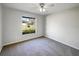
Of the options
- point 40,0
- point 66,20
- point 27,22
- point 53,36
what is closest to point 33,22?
point 27,22

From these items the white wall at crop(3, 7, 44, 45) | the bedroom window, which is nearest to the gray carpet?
the white wall at crop(3, 7, 44, 45)

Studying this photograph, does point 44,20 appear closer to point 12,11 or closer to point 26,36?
point 26,36

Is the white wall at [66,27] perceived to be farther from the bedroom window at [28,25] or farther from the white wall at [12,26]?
the white wall at [12,26]

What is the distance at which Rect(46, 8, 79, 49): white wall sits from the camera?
140 inches

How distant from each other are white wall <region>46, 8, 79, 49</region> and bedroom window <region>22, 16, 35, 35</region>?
163 centimetres

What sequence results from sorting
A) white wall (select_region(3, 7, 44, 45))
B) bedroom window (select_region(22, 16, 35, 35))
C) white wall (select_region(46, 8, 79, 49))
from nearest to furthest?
white wall (select_region(46, 8, 79, 49)) → white wall (select_region(3, 7, 44, 45)) → bedroom window (select_region(22, 16, 35, 35))

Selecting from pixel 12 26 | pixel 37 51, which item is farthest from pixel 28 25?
pixel 37 51

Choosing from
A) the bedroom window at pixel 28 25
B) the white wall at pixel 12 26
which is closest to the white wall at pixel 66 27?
the bedroom window at pixel 28 25

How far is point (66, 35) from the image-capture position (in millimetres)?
4137

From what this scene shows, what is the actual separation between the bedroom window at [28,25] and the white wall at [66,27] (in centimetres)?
163

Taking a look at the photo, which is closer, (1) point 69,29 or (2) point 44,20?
(1) point 69,29

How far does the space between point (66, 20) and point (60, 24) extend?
0.61 m

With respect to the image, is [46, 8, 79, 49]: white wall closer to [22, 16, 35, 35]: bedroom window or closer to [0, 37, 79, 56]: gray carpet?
[0, 37, 79, 56]: gray carpet

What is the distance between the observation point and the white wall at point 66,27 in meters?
3.55
